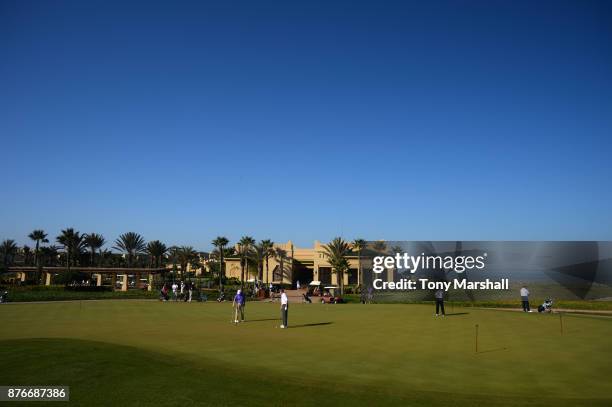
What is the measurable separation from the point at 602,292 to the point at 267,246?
6362 centimetres

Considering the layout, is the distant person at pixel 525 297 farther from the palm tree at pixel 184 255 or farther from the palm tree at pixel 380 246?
the palm tree at pixel 184 255

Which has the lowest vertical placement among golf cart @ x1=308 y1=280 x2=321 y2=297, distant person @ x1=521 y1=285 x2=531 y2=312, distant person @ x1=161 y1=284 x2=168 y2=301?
golf cart @ x1=308 y1=280 x2=321 y2=297

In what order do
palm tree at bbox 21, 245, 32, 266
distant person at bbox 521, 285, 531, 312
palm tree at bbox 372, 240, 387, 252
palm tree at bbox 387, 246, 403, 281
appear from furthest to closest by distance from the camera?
palm tree at bbox 21, 245, 32, 266, palm tree at bbox 372, 240, 387, 252, palm tree at bbox 387, 246, 403, 281, distant person at bbox 521, 285, 531, 312

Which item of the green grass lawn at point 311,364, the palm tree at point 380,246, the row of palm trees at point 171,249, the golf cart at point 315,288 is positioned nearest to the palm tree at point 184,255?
the row of palm trees at point 171,249

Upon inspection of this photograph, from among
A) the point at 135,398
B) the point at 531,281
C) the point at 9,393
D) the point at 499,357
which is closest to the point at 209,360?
the point at 135,398

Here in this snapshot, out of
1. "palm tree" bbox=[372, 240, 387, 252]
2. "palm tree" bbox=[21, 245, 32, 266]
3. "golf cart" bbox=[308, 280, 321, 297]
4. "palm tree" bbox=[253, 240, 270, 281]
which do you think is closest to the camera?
"palm tree" bbox=[372, 240, 387, 252]

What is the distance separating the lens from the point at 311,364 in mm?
14594

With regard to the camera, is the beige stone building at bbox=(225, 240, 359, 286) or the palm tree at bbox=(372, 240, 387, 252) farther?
the beige stone building at bbox=(225, 240, 359, 286)

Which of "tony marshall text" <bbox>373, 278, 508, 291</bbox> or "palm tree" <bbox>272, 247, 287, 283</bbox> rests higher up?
"palm tree" <bbox>272, 247, 287, 283</bbox>

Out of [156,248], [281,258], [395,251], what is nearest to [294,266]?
[281,258]

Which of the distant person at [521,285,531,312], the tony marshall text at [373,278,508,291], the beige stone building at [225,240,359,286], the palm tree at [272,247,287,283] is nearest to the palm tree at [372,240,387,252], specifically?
the tony marshall text at [373,278,508,291]

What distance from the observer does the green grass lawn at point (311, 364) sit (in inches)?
424

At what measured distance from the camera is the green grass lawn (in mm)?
10781

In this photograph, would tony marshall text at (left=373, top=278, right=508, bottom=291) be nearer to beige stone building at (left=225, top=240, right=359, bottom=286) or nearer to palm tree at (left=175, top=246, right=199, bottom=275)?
beige stone building at (left=225, top=240, right=359, bottom=286)
